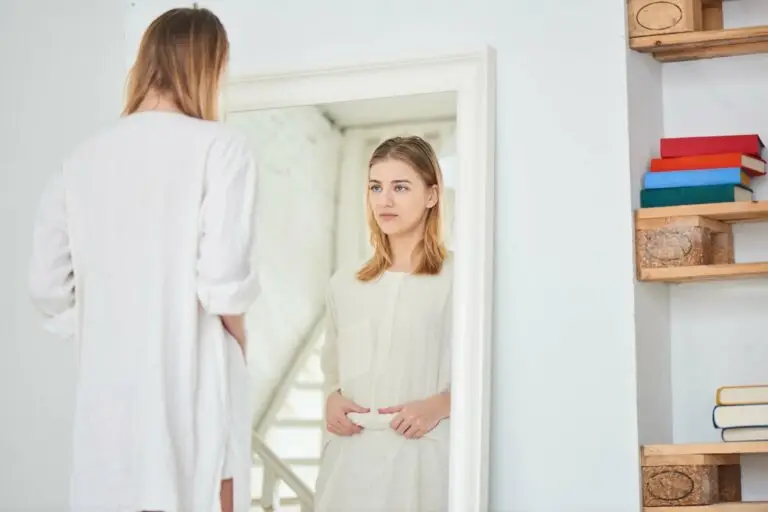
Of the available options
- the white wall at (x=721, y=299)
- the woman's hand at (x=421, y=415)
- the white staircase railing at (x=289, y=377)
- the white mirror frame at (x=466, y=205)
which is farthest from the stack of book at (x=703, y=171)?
the white staircase railing at (x=289, y=377)

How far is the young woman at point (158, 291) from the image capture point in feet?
8.27

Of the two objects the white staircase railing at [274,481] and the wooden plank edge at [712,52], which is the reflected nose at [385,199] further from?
the wooden plank edge at [712,52]

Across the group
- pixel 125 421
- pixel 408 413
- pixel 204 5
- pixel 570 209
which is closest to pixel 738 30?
pixel 570 209

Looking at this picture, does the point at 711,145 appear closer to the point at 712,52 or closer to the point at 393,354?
the point at 712,52

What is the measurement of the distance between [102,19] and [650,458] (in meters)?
1.78

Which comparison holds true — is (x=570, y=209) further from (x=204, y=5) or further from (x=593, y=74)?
(x=204, y=5)

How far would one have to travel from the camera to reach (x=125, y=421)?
2541mm

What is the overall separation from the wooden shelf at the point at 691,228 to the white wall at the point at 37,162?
4.54ft

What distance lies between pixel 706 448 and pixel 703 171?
0.60m

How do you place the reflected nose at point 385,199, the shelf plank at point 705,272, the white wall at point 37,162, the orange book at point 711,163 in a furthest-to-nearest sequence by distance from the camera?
the white wall at point 37,162
the reflected nose at point 385,199
the orange book at point 711,163
the shelf plank at point 705,272

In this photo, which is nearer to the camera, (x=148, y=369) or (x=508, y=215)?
(x=148, y=369)

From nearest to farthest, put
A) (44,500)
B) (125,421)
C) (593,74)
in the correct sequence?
(125,421), (593,74), (44,500)

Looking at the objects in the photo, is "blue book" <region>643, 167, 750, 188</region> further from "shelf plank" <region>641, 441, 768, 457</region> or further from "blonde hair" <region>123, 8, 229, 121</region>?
"blonde hair" <region>123, 8, 229, 121</region>

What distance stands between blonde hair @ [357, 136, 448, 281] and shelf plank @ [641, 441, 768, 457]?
1.95ft
